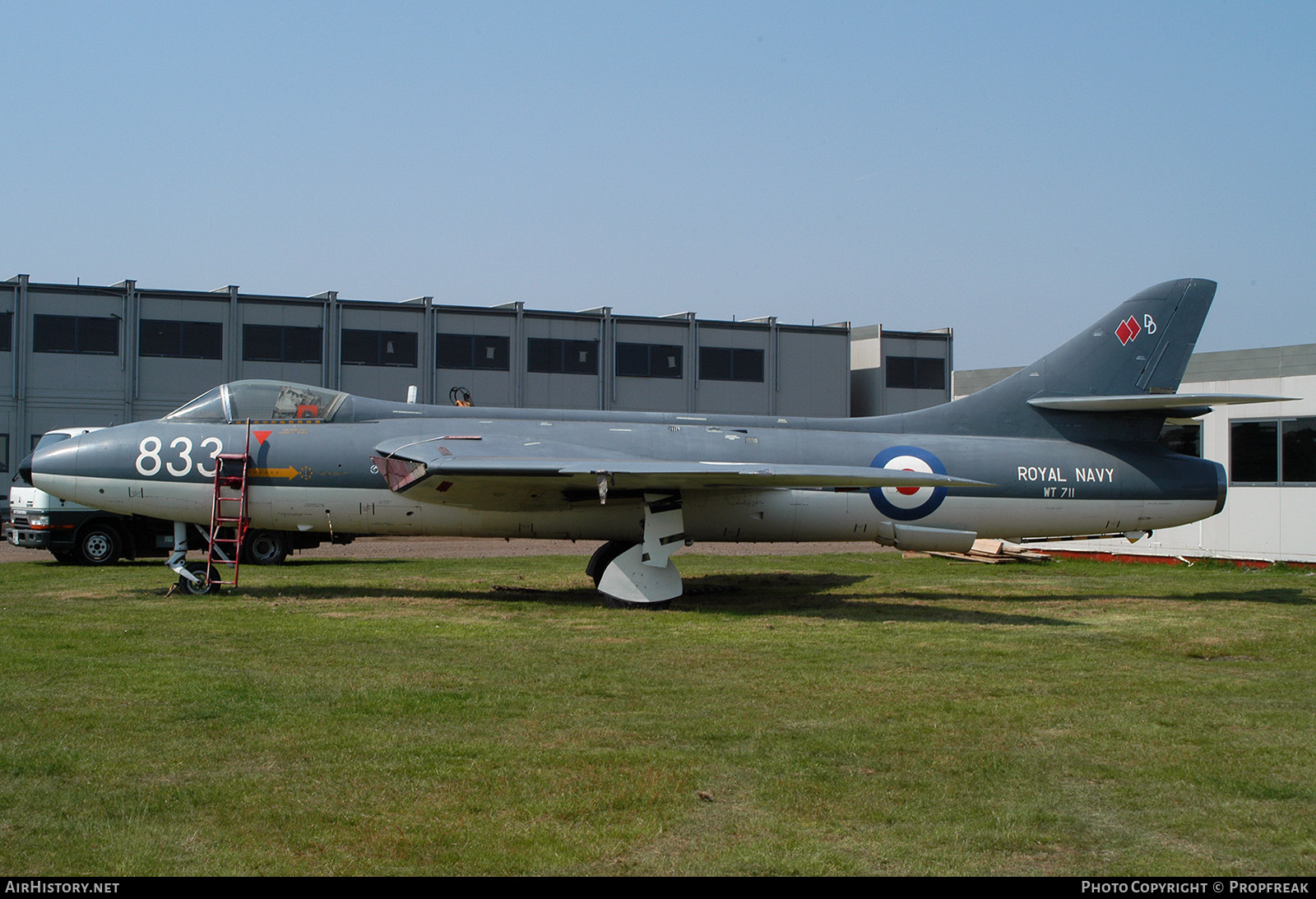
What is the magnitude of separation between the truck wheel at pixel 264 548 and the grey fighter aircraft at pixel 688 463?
21.1ft

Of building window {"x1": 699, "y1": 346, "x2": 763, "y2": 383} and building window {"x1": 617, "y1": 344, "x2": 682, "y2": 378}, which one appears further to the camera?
building window {"x1": 699, "y1": 346, "x2": 763, "y2": 383}

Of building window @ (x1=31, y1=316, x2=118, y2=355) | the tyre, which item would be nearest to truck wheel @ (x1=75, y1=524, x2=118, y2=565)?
the tyre

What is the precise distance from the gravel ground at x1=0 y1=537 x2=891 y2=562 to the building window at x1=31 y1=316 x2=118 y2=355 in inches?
358

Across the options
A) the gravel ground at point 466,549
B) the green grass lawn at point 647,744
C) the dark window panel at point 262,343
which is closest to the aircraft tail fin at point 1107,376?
the green grass lawn at point 647,744

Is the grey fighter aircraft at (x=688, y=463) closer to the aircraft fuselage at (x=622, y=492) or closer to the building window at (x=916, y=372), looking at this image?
the aircraft fuselage at (x=622, y=492)

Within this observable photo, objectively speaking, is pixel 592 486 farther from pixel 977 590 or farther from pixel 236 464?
pixel 977 590

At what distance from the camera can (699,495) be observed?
48.4 ft

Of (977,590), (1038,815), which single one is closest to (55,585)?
(977,590)

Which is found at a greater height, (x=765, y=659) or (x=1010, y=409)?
(x=1010, y=409)

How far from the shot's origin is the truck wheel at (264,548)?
70.2 ft

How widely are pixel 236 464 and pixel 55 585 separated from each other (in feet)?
13.0

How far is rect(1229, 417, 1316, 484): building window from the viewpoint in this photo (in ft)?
66.0

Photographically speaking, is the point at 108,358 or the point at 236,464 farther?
the point at 108,358

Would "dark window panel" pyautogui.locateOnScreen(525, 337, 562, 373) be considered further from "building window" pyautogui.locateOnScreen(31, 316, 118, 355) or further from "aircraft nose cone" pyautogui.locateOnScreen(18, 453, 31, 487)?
"aircraft nose cone" pyautogui.locateOnScreen(18, 453, 31, 487)
